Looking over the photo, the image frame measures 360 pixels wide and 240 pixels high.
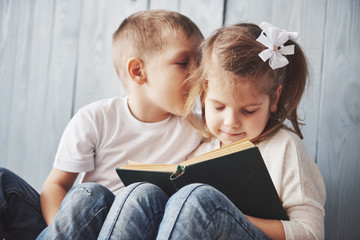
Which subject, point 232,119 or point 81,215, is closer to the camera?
point 81,215

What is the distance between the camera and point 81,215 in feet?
2.95

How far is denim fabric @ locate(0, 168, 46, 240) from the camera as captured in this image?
3.49ft

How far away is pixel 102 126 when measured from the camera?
1.28 meters

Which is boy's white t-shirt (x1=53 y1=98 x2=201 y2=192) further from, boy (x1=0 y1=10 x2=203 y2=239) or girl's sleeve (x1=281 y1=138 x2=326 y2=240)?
girl's sleeve (x1=281 y1=138 x2=326 y2=240)

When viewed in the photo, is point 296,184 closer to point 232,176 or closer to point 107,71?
point 232,176

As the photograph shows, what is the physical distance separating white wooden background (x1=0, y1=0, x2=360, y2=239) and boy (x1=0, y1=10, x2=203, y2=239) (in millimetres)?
261

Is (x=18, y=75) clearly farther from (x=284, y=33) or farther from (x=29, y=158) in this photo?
(x=284, y=33)

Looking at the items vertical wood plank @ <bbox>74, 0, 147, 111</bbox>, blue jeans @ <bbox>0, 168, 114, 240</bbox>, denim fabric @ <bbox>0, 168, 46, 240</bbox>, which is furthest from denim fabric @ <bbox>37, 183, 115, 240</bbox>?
vertical wood plank @ <bbox>74, 0, 147, 111</bbox>

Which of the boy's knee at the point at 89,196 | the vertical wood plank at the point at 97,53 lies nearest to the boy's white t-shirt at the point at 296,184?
the boy's knee at the point at 89,196

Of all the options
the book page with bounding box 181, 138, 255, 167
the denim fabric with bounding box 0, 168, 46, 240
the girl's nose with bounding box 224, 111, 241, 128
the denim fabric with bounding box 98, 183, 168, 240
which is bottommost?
the denim fabric with bounding box 0, 168, 46, 240

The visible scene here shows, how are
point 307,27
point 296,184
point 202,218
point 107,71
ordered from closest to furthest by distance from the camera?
point 202,218 → point 296,184 → point 307,27 → point 107,71

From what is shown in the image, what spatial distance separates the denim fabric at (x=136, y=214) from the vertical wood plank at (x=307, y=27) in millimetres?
672

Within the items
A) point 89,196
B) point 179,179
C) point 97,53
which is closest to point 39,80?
point 97,53

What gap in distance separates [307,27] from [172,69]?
491 mm
